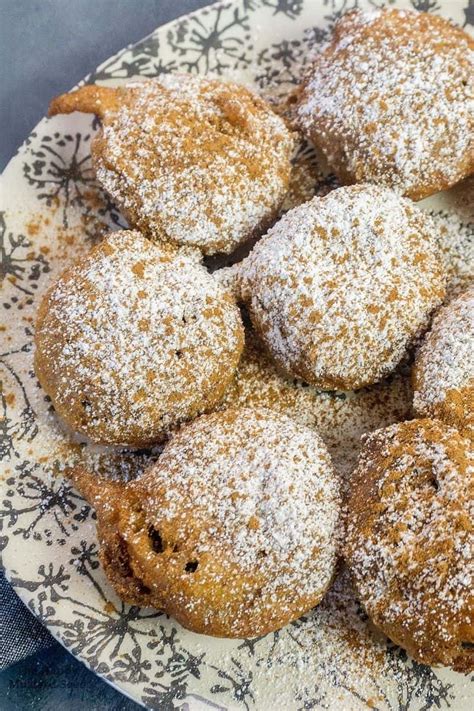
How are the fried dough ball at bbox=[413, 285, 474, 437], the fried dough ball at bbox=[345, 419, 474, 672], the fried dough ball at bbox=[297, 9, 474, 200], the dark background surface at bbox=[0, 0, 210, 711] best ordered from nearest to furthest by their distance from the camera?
the fried dough ball at bbox=[345, 419, 474, 672] → the fried dough ball at bbox=[413, 285, 474, 437] → the fried dough ball at bbox=[297, 9, 474, 200] → the dark background surface at bbox=[0, 0, 210, 711]

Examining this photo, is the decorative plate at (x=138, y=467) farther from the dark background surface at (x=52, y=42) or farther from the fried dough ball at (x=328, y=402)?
the dark background surface at (x=52, y=42)

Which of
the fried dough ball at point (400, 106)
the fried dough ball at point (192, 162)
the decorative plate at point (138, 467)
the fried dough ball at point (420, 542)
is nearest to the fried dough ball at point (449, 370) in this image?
the fried dough ball at point (420, 542)

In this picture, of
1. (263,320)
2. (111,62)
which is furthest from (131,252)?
(111,62)

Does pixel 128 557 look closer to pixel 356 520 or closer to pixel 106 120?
pixel 356 520

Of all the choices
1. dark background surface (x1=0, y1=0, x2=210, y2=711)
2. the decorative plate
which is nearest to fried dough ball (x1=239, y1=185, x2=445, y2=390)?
the decorative plate

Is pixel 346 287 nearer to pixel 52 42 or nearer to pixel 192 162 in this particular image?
pixel 192 162

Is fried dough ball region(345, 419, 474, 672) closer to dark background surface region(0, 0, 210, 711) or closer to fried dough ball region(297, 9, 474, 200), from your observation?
fried dough ball region(297, 9, 474, 200)
